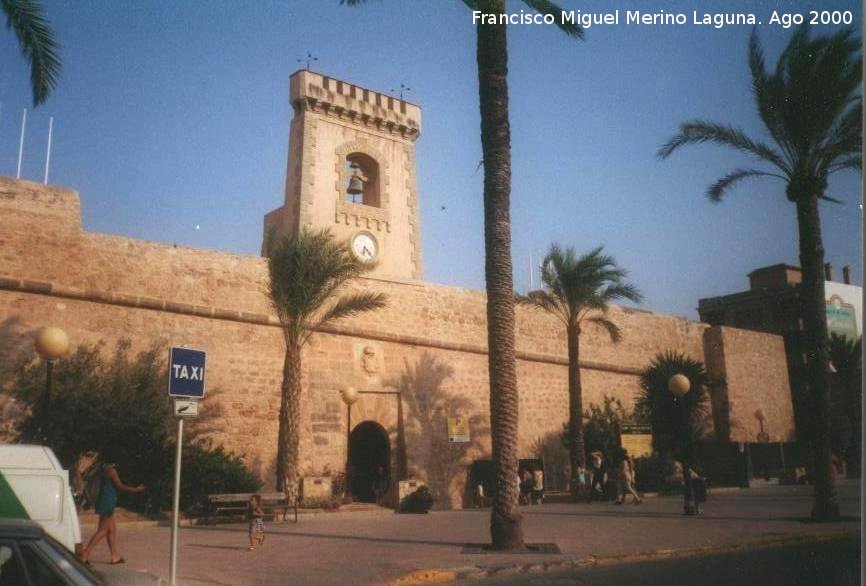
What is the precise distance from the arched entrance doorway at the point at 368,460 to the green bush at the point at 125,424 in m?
4.87

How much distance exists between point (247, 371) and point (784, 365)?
2360cm

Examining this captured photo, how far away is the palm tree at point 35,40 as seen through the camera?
8000 mm

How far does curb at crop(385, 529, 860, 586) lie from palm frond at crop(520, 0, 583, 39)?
6.84m

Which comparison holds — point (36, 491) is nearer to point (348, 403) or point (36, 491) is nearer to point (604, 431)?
point (348, 403)

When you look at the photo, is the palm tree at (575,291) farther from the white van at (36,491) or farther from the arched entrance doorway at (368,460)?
the white van at (36,491)

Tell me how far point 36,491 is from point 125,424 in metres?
9.12

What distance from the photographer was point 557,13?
10273mm

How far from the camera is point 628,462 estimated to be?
56.0 ft

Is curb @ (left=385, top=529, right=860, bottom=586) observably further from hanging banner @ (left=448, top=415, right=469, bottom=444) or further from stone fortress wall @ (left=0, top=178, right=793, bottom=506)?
hanging banner @ (left=448, top=415, right=469, bottom=444)

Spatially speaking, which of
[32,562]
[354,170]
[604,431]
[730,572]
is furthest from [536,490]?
[32,562]

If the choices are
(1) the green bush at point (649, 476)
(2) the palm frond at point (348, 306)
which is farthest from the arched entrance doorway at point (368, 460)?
(1) the green bush at point (649, 476)

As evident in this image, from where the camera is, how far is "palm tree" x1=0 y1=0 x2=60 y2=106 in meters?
8.00

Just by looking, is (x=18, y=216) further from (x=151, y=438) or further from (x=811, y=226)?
(x=811, y=226)

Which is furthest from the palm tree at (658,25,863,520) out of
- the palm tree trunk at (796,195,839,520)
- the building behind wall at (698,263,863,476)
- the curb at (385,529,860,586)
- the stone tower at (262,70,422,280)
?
the building behind wall at (698,263,863,476)
